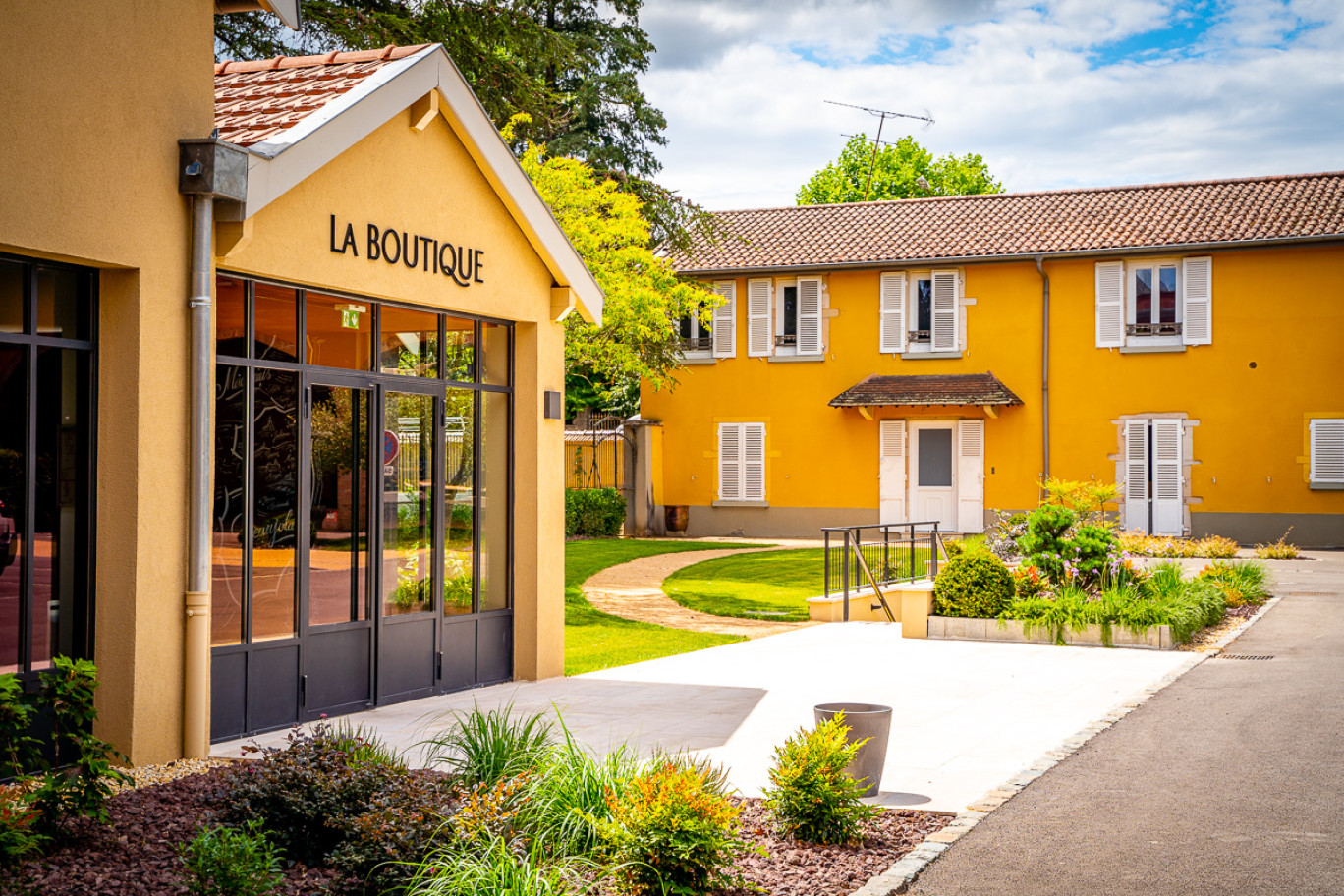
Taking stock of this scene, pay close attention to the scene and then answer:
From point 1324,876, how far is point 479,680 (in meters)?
6.37

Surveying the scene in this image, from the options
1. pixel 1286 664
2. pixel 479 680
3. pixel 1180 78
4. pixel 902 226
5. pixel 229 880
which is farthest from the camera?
pixel 902 226

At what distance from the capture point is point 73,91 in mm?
6496

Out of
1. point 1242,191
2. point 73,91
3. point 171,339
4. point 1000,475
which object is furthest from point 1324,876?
point 1242,191

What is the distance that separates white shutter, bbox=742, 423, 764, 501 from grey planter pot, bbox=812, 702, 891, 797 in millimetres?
22721

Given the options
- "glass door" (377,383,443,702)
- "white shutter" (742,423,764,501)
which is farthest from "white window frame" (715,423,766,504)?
"glass door" (377,383,443,702)

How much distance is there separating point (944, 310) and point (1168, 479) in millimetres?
5831

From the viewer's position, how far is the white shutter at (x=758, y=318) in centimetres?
2936

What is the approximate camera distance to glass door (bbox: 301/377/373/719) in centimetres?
845

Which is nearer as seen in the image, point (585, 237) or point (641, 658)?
point (641, 658)

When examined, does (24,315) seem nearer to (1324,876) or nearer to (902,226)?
(1324,876)

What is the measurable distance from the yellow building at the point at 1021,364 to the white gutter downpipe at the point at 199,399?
21.2 metres

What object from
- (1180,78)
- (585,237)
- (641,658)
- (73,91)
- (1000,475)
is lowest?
(641,658)

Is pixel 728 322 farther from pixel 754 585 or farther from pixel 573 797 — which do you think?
pixel 573 797

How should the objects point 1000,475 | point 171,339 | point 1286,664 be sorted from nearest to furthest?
point 171,339, point 1286,664, point 1000,475
